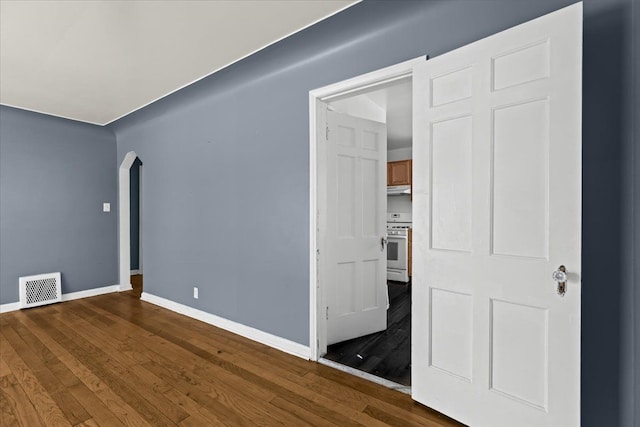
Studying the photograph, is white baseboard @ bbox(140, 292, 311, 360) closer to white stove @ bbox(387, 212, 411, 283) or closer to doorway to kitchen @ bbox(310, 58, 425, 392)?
doorway to kitchen @ bbox(310, 58, 425, 392)

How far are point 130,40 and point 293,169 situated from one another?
5.39ft

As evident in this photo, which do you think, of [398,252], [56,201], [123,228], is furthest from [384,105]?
[56,201]

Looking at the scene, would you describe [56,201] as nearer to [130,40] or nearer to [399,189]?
[130,40]

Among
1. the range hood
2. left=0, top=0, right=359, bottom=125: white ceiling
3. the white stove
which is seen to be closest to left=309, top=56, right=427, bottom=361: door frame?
left=0, top=0, right=359, bottom=125: white ceiling

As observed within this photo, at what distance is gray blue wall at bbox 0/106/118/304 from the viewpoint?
4.21 meters

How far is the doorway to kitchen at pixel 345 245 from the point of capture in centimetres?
257

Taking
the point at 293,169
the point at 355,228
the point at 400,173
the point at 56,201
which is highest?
the point at 400,173

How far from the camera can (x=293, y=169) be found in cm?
290

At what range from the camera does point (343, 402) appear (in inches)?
Answer: 83.7

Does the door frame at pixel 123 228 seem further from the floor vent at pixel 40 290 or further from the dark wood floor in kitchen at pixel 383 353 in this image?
the dark wood floor in kitchen at pixel 383 353

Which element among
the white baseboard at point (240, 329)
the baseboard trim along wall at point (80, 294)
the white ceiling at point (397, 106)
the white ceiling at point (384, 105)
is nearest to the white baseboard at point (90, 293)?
the baseboard trim along wall at point (80, 294)

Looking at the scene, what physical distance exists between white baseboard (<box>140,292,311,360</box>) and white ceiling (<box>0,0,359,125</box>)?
2594 millimetres

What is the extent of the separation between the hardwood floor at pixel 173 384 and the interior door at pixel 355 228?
0.67 m

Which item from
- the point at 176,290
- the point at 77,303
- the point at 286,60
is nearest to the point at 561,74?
the point at 286,60
